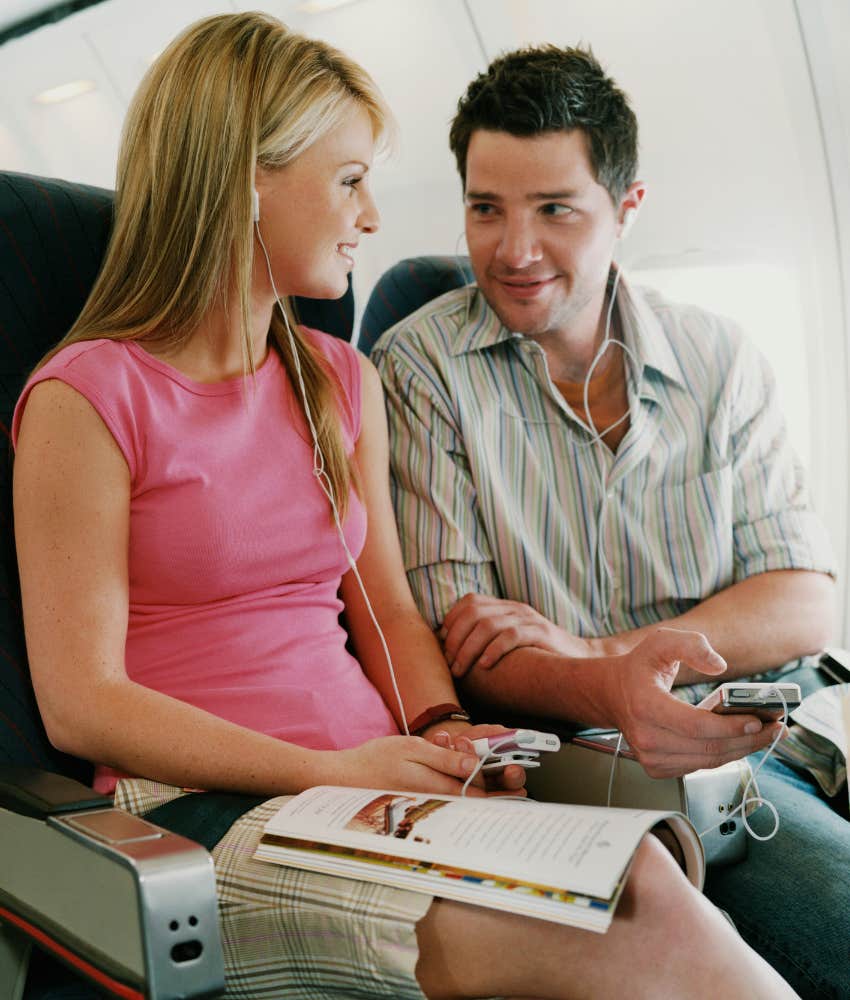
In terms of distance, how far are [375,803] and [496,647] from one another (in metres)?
0.64

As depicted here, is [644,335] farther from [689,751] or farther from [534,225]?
[689,751]

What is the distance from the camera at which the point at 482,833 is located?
1.09m

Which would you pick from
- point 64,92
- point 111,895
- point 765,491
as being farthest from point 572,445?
point 64,92

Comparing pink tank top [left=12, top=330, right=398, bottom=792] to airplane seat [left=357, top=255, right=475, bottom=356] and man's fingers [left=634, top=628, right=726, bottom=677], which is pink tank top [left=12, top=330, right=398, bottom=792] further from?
airplane seat [left=357, top=255, right=475, bottom=356]

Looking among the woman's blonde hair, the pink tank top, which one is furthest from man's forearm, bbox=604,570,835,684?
the woman's blonde hair

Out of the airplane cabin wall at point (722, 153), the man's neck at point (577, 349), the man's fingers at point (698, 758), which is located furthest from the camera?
the airplane cabin wall at point (722, 153)

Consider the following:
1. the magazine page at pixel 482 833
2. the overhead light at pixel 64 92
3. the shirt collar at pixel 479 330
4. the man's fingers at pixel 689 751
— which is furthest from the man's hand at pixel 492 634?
the overhead light at pixel 64 92

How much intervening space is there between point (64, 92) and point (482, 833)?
184 inches

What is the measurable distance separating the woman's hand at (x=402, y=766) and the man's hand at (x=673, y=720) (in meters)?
0.23

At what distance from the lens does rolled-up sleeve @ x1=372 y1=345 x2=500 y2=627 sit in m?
1.91

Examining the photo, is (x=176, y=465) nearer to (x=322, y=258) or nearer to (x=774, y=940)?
(x=322, y=258)

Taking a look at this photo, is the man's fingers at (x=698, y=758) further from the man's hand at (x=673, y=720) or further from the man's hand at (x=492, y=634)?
the man's hand at (x=492, y=634)

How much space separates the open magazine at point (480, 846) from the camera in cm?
99

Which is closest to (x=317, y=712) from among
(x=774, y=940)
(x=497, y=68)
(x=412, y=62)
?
(x=774, y=940)
